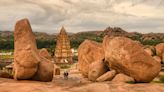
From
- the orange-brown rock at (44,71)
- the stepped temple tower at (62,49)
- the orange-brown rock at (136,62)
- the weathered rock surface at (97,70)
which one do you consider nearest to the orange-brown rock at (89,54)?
the weathered rock surface at (97,70)

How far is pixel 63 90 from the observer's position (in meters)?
19.2

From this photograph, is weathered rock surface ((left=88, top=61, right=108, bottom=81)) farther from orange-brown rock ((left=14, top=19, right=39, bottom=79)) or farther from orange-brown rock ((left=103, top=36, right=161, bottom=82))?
orange-brown rock ((left=14, top=19, right=39, bottom=79))

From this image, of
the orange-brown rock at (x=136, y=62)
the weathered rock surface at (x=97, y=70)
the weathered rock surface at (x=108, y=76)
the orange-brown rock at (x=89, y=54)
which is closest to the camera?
the orange-brown rock at (x=136, y=62)

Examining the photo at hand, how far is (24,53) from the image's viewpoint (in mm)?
23594

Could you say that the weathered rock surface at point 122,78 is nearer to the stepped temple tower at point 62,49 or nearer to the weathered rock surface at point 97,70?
the weathered rock surface at point 97,70

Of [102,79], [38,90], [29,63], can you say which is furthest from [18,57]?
[102,79]

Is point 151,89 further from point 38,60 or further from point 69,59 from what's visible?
point 69,59

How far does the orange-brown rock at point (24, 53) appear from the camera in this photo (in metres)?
23.3

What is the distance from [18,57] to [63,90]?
240 inches

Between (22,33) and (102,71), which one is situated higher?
(22,33)

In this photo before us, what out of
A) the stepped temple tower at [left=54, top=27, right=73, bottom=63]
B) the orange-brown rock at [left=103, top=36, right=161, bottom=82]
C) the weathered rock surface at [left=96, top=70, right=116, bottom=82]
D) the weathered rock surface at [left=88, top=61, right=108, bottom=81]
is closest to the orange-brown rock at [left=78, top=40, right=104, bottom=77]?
the weathered rock surface at [left=88, top=61, right=108, bottom=81]

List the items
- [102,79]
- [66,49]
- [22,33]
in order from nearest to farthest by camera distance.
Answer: [22,33]
[102,79]
[66,49]

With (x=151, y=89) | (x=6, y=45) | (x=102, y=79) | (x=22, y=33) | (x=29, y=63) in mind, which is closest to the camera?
(x=151, y=89)

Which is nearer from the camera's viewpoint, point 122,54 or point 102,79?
point 122,54
